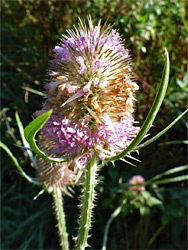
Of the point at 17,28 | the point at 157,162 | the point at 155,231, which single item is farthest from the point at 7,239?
the point at 17,28

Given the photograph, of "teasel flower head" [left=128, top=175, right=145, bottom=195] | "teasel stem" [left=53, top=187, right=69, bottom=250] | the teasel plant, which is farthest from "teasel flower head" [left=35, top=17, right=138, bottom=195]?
"teasel flower head" [left=128, top=175, right=145, bottom=195]

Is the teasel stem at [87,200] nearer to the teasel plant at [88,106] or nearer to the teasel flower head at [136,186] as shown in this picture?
the teasel plant at [88,106]

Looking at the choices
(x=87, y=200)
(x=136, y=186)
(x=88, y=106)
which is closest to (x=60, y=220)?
(x=87, y=200)

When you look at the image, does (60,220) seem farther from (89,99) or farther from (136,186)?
(136,186)

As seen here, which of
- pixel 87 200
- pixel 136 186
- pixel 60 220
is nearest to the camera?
pixel 87 200

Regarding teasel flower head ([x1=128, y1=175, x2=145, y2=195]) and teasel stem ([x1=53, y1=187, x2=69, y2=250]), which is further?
teasel flower head ([x1=128, y1=175, x2=145, y2=195])

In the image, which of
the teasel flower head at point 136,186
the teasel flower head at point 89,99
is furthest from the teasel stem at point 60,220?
the teasel flower head at point 136,186

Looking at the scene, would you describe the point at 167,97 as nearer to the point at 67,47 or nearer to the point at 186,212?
the point at 186,212

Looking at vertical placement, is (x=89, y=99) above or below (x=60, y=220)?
above

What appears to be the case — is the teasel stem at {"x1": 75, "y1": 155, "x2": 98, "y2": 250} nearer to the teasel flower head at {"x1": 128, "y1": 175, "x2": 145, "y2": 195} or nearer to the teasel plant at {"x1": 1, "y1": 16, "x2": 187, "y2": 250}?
the teasel plant at {"x1": 1, "y1": 16, "x2": 187, "y2": 250}
